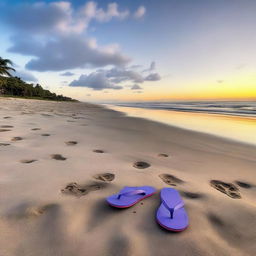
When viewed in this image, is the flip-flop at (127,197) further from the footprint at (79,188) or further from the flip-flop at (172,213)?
the footprint at (79,188)

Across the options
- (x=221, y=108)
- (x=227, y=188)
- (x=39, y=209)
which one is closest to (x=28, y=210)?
(x=39, y=209)

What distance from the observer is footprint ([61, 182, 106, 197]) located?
1.88 metres

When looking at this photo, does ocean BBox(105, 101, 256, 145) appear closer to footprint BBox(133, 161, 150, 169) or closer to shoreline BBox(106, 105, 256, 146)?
shoreline BBox(106, 105, 256, 146)

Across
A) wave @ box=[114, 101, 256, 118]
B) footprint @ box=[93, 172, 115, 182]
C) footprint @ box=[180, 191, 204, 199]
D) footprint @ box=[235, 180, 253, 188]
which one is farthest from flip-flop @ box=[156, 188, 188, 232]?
wave @ box=[114, 101, 256, 118]

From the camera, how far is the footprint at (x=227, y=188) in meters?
2.15

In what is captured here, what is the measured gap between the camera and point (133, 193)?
5.92 ft

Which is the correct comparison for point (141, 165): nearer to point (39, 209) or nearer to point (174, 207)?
point (174, 207)

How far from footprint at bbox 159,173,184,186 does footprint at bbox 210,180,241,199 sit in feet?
1.61

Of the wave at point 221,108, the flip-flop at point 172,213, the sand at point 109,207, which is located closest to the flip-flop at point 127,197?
the sand at point 109,207

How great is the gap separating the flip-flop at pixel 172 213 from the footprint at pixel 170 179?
16.1 inches

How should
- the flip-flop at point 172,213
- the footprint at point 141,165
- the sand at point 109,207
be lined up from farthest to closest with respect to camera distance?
the footprint at point 141,165, the flip-flop at point 172,213, the sand at point 109,207

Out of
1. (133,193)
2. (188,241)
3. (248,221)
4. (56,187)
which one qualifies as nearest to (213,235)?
(188,241)

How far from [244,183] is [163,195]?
4.99 ft

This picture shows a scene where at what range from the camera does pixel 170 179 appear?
8.09 ft
